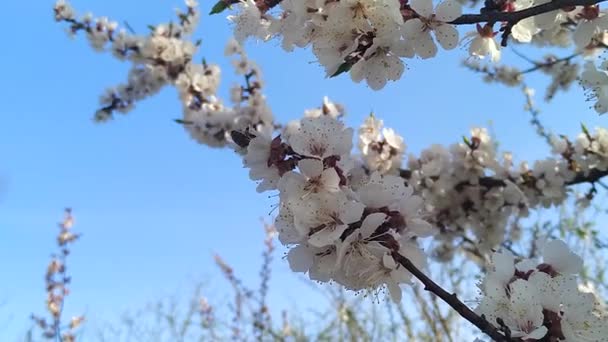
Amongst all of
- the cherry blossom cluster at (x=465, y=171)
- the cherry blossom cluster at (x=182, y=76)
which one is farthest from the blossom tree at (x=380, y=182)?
the cherry blossom cluster at (x=182, y=76)

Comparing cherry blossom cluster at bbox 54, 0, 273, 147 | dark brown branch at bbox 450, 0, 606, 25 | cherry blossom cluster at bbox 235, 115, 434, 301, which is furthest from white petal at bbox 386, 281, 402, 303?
cherry blossom cluster at bbox 54, 0, 273, 147

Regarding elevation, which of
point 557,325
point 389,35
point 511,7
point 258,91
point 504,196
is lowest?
point 557,325

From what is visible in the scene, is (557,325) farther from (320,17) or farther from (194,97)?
(194,97)

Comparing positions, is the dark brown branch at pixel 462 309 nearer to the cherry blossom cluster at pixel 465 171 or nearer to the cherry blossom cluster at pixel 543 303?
the cherry blossom cluster at pixel 543 303

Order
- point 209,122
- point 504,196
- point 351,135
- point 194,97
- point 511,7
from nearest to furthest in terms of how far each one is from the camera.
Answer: point 351,135
point 511,7
point 504,196
point 209,122
point 194,97

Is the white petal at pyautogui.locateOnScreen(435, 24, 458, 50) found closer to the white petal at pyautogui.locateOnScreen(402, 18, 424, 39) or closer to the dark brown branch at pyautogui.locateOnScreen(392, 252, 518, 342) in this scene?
the white petal at pyautogui.locateOnScreen(402, 18, 424, 39)

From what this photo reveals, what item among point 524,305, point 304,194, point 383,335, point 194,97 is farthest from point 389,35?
point 383,335
